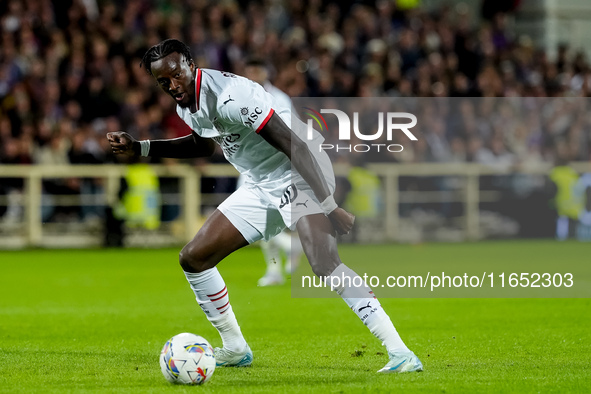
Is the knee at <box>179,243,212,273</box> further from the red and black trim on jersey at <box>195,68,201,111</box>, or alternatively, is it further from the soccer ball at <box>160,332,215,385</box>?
the red and black trim on jersey at <box>195,68,201,111</box>

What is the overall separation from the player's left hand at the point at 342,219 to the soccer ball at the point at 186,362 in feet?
3.37

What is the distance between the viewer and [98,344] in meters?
7.35

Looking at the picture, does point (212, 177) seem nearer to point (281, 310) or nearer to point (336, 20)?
point (336, 20)

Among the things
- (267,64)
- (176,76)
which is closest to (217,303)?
(176,76)

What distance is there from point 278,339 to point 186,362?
2039mm

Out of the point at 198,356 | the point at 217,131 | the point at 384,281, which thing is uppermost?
the point at 217,131

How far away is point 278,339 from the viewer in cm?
759

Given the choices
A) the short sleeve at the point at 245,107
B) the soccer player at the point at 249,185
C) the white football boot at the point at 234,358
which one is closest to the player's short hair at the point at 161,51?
the soccer player at the point at 249,185

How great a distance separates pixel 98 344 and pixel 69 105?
10126 mm

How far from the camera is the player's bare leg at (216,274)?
6.15 metres

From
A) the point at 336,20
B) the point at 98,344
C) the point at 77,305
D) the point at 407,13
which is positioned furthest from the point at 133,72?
the point at 98,344

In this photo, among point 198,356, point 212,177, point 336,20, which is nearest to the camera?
point 198,356

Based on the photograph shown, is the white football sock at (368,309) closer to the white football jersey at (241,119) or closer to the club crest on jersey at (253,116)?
the white football jersey at (241,119)

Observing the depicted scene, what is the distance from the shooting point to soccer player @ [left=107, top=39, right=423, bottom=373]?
5754 millimetres
